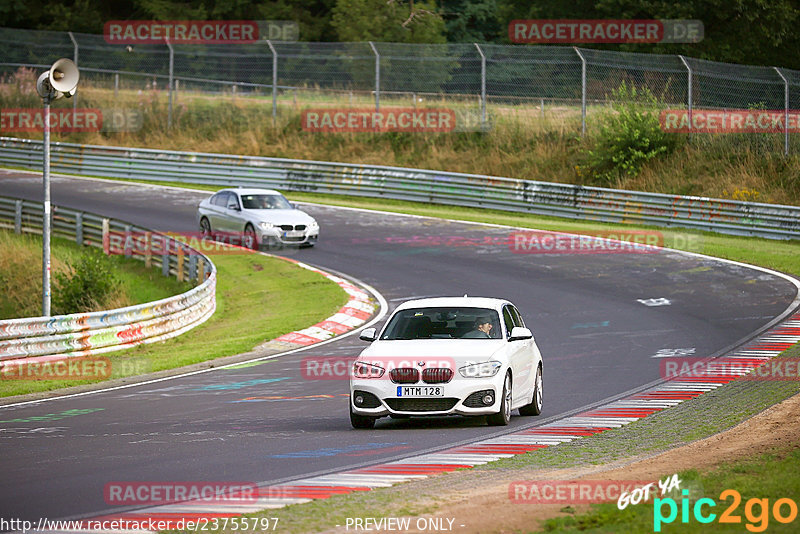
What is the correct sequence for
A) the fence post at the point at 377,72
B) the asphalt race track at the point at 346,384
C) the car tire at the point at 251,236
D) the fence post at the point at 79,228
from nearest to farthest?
the asphalt race track at the point at 346,384 < the car tire at the point at 251,236 < the fence post at the point at 79,228 < the fence post at the point at 377,72

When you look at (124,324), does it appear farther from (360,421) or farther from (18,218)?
(18,218)

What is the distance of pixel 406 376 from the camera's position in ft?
39.0

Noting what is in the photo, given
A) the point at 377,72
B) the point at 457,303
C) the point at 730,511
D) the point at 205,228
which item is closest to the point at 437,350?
the point at 457,303

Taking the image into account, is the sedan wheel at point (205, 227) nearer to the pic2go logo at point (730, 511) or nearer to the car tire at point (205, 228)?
the car tire at point (205, 228)

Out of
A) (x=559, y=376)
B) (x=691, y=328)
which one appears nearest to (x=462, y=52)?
(x=691, y=328)

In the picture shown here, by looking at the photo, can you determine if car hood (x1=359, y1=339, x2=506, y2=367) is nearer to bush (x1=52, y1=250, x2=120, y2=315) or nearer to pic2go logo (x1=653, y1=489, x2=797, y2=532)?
pic2go logo (x1=653, y1=489, x2=797, y2=532)

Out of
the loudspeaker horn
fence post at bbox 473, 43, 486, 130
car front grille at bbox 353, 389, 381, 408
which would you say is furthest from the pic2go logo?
fence post at bbox 473, 43, 486, 130

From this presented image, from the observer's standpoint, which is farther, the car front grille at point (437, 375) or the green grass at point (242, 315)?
the green grass at point (242, 315)

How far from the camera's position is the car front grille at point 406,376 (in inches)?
468

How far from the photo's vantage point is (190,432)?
39.1 ft

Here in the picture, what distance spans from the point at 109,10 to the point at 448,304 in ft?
228

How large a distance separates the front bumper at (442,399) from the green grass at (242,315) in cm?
606

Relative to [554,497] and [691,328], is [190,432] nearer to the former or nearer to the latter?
[554,497]

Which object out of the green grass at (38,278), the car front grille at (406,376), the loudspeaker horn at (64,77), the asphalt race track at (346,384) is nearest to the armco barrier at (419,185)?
the asphalt race track at (346,384)
